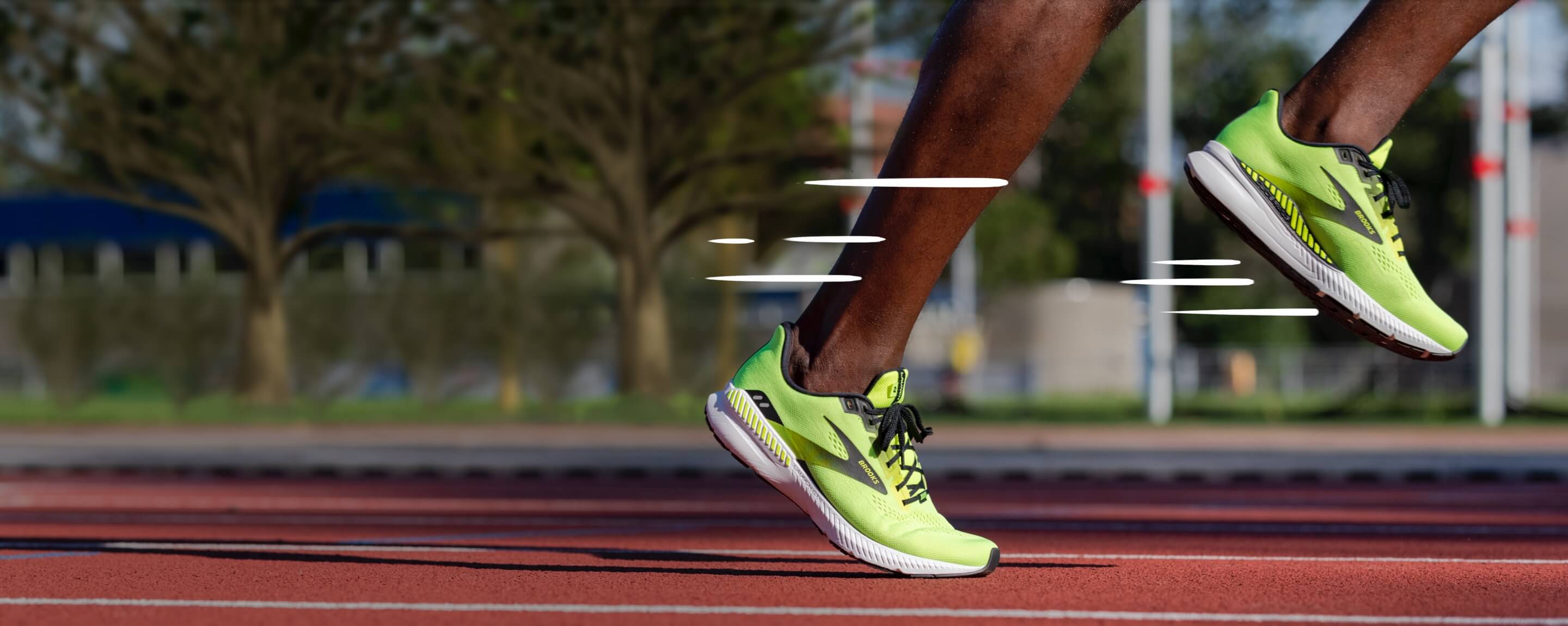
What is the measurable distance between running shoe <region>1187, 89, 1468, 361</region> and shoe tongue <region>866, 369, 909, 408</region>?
0.68 meters

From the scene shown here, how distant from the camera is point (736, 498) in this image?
10.3 metres

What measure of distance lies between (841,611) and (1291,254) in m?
1.03

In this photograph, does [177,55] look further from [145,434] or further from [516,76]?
[145,434]

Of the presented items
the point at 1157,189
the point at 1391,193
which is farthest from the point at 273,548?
the point at 1157,189

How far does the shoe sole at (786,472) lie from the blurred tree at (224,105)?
19841 mm

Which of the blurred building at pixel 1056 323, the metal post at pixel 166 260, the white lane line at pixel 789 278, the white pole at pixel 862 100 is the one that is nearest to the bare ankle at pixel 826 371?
the white lane line at pixel 789 278

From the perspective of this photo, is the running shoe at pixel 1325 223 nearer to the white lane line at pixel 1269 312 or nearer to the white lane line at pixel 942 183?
the white lane line at pixel 1269 312

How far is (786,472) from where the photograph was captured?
3.95 m

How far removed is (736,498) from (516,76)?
14.0 meters

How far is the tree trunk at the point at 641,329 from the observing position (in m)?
23.0

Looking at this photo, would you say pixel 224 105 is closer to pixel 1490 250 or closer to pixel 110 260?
pixel 1490 250

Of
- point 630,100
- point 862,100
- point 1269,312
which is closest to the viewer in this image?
point 1269,312

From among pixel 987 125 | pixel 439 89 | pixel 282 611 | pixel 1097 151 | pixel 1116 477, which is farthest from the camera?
pixel 1097 151

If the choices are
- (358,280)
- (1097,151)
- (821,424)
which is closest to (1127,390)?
(358,280)
